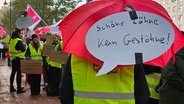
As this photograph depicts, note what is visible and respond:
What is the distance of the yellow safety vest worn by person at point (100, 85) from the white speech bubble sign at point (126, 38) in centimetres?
37

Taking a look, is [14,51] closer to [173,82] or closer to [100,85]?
[173,82]

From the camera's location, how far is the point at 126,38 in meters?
2.44

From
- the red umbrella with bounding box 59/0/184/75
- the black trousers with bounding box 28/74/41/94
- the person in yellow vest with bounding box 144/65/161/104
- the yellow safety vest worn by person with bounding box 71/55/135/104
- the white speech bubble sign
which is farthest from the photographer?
the black trousers with bounding box 28/74/41/94

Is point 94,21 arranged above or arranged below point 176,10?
below

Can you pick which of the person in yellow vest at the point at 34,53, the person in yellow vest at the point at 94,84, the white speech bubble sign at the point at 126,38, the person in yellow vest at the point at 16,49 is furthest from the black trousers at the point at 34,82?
the white speech bubble sign at the point at 126,38

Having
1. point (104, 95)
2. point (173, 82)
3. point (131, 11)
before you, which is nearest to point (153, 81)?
point (173, 82)

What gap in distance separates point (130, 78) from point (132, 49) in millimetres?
542

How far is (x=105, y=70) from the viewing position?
7.91 ft

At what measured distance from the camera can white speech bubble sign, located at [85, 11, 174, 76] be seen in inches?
95.6

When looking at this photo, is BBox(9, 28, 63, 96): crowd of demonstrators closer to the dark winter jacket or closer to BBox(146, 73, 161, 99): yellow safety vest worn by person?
BBox(146, 73, 161, 99): yellow safety vest worn by person

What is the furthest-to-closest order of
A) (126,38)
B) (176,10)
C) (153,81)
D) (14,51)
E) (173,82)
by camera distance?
(176,10) < (14,51) < (153,81) < (173,82) < (126,38)

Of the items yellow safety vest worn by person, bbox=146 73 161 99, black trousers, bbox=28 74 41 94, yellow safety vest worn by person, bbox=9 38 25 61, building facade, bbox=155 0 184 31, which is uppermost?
building facade, bbox=155 0 184 31

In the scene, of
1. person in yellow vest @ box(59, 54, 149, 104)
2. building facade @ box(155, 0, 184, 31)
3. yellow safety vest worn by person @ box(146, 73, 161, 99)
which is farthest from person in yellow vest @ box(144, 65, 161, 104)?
building facade @ box(155, 0, 184, 31)

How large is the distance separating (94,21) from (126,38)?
10.4 inches
